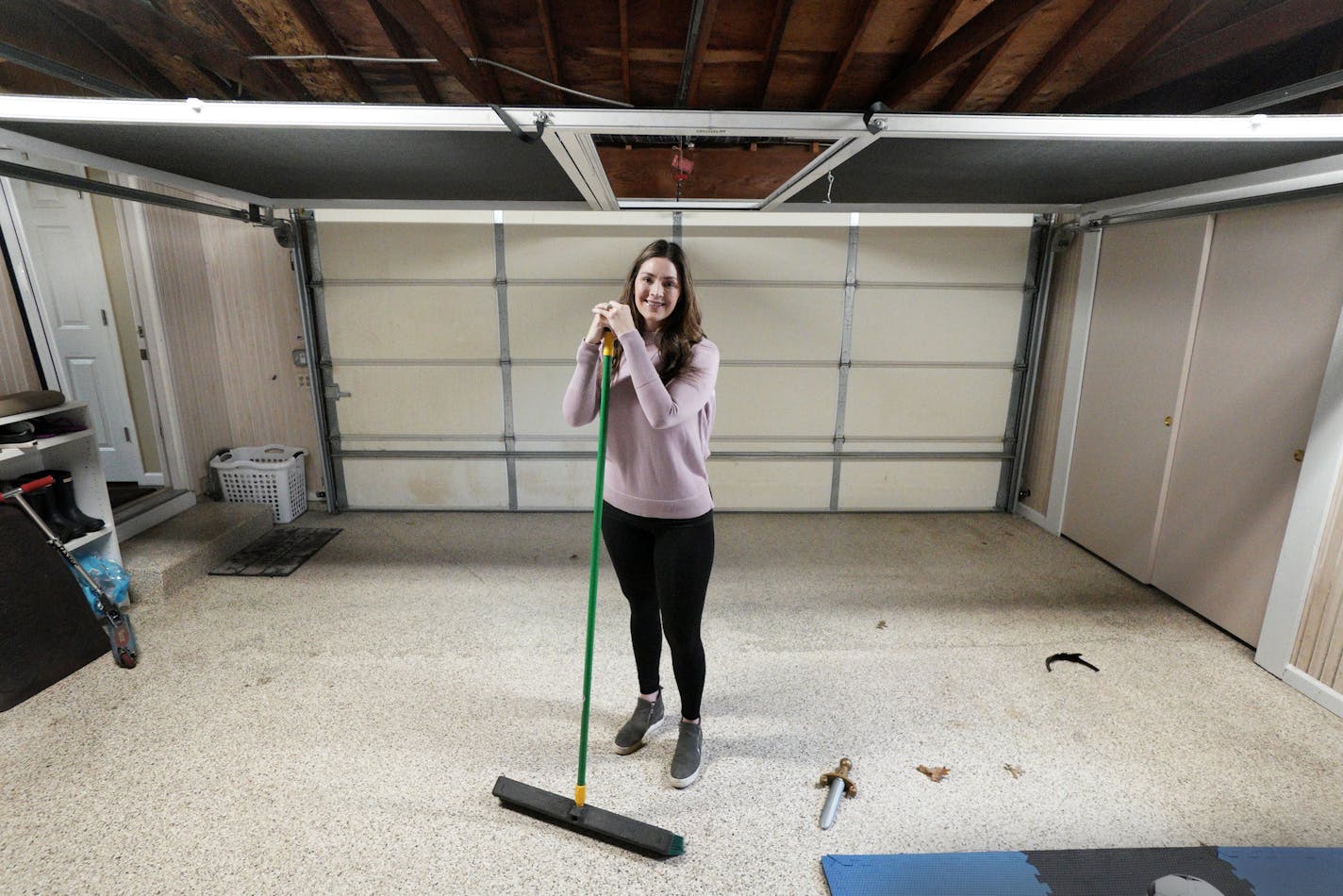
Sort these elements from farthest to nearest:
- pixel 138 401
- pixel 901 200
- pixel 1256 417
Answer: pixel 138 401
pixel 901 200
pixel 1256 417

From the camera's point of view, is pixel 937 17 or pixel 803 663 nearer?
pixel 937 17

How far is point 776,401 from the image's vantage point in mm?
A: 4535

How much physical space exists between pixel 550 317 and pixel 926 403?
9.63 feet

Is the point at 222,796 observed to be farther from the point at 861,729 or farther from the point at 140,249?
the point at 140,249

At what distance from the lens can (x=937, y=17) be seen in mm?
2139

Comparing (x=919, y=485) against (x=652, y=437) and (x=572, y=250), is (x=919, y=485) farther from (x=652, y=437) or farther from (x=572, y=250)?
(x=652, y=437)

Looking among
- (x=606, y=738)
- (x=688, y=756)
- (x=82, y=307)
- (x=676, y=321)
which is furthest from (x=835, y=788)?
(x=82, y=307)

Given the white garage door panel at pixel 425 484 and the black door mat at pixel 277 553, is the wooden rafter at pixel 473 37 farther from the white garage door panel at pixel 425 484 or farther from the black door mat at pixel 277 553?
the black door mat at pixel 277 553

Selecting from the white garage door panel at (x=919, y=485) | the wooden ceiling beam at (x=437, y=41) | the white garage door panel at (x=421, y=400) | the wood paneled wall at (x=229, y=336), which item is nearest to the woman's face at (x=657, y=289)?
the wooden ceiling beam at (x=437, y=41)

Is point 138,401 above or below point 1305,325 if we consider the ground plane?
below

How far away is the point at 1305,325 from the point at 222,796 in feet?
14.8

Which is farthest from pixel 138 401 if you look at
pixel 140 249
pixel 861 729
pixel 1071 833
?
pixel 1071 833

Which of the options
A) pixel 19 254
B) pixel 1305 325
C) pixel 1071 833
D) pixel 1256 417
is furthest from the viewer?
pixel 19 254

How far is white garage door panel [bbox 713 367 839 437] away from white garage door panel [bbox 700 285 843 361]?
0.12m
